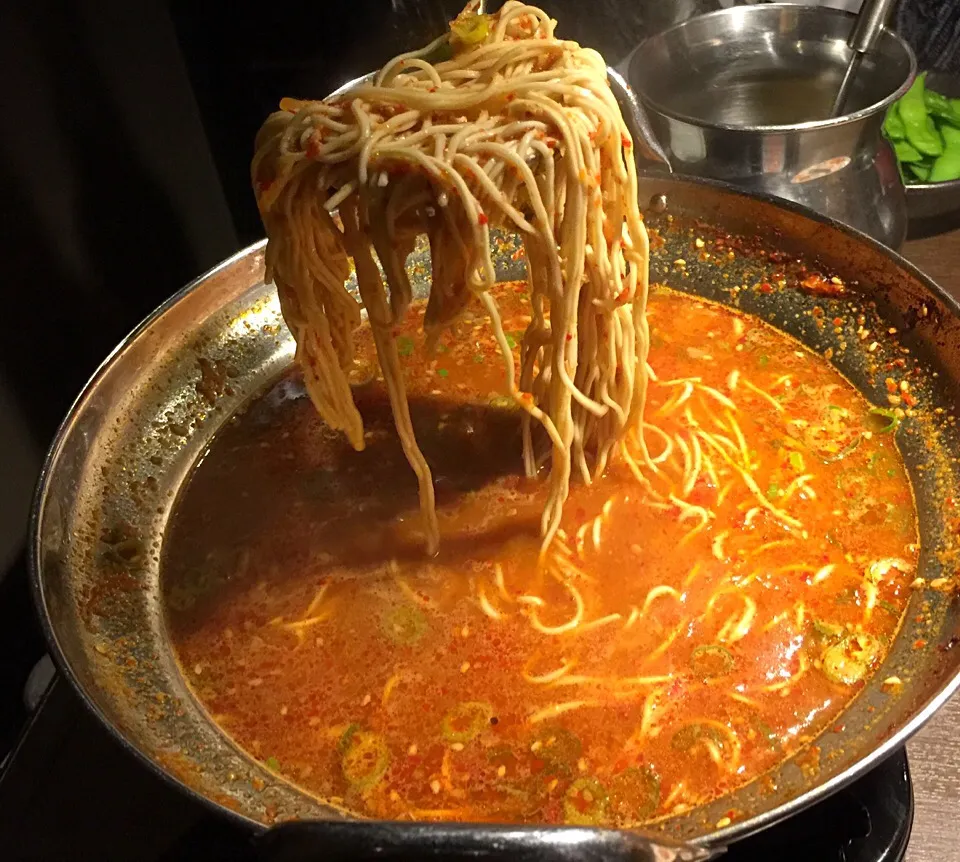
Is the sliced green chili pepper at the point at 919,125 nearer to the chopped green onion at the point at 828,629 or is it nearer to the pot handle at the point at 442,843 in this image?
the chopped green onion at the point at 828,629

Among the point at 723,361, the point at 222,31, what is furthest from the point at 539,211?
the point at 222,31

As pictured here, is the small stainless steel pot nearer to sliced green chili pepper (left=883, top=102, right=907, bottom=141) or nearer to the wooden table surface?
sliced green chili pepper (left=883, top=102, right=907, bottom=141)

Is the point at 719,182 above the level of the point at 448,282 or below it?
below

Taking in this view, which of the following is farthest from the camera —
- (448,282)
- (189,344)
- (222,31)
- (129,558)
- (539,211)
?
(222,31)

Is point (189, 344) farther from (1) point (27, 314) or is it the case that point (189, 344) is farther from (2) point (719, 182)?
(2) point (719, 182)

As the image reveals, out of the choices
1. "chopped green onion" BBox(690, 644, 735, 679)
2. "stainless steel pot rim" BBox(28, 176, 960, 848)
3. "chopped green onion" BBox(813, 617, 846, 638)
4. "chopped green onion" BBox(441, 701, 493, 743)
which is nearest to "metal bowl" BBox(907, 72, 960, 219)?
"stainless steel pot rim" BBox(28, 176, 960, 848)

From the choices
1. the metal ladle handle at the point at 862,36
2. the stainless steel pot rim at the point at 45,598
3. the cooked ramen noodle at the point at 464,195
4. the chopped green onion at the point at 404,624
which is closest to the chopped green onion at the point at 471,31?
the cooked ramen noodle at the point at 464,195
